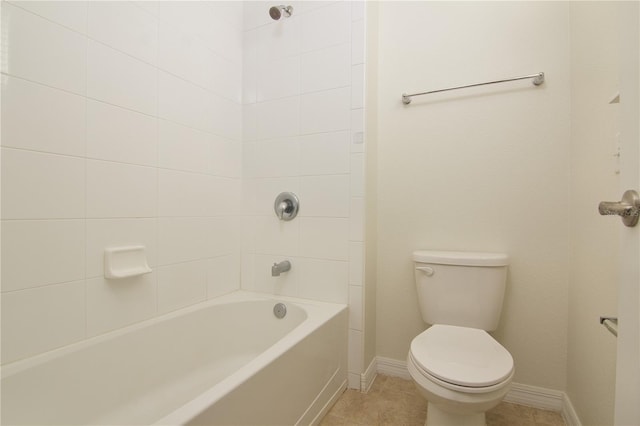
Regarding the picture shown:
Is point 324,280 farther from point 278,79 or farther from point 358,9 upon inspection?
point 358,9

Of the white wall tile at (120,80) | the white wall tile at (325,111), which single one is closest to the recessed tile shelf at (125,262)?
the white wall tile at (120,80)

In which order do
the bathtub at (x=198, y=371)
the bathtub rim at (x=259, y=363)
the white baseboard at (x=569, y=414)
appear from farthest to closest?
the white baseboard at (x=569, y=414)
the bathtub at (x=198, y=371)
the bathtub rim at (x=259, y=363)

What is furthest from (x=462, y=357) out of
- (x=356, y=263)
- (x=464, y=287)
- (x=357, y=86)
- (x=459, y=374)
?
(x=357, y=86)

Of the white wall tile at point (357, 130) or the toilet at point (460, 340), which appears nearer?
the toilet at point (460, 340)

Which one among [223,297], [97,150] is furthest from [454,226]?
[97,150]

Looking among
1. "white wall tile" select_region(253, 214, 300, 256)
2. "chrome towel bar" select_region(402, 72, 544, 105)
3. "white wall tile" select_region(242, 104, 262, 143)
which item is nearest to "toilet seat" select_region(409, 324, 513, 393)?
"white wall tile" select_region(253, 214, 300, 256)

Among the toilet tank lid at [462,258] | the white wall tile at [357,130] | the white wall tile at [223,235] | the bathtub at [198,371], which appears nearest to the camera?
the bathtub at [198,371]

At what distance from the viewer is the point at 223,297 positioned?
5.72 ft

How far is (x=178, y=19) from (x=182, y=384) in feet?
5.66

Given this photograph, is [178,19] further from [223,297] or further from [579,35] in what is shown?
[579,35]

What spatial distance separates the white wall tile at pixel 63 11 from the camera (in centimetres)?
98

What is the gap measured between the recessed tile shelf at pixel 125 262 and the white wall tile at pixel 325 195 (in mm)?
815

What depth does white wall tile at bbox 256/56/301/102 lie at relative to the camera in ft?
5.75

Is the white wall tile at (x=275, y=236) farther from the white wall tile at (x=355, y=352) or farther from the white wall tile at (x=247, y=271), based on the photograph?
the white wall tile at (x=355, y=352)
